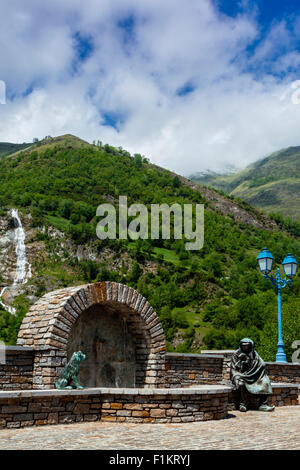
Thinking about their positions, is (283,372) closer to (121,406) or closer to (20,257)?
(121,406)

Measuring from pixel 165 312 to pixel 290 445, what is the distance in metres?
64.2

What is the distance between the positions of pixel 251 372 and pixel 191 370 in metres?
2.53

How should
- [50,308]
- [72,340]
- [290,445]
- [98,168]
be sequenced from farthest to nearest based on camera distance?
[98,168] → [72,340] → [50,308] → [290,445]

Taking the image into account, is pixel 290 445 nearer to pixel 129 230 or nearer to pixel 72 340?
pixel 72 340

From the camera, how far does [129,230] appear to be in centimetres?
9400

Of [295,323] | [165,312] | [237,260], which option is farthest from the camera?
[237,260]

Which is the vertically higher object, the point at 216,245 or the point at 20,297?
the point at 216,245

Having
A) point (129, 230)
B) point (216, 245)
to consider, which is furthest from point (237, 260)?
point (129, 230)

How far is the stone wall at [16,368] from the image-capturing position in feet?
32.3

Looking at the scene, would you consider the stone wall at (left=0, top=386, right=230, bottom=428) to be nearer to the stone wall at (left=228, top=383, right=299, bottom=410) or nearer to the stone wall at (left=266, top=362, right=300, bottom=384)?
the stone wall at (left=228, top=383, right=299, bottom=410)

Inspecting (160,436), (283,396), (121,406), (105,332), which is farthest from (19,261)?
(160,436)

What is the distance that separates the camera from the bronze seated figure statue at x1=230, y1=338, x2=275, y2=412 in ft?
36.4

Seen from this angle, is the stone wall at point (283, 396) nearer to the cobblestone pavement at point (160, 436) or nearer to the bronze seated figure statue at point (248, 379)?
the bronze seated figure statue at point (248, 379)

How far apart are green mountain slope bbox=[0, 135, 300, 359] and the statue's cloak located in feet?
142
